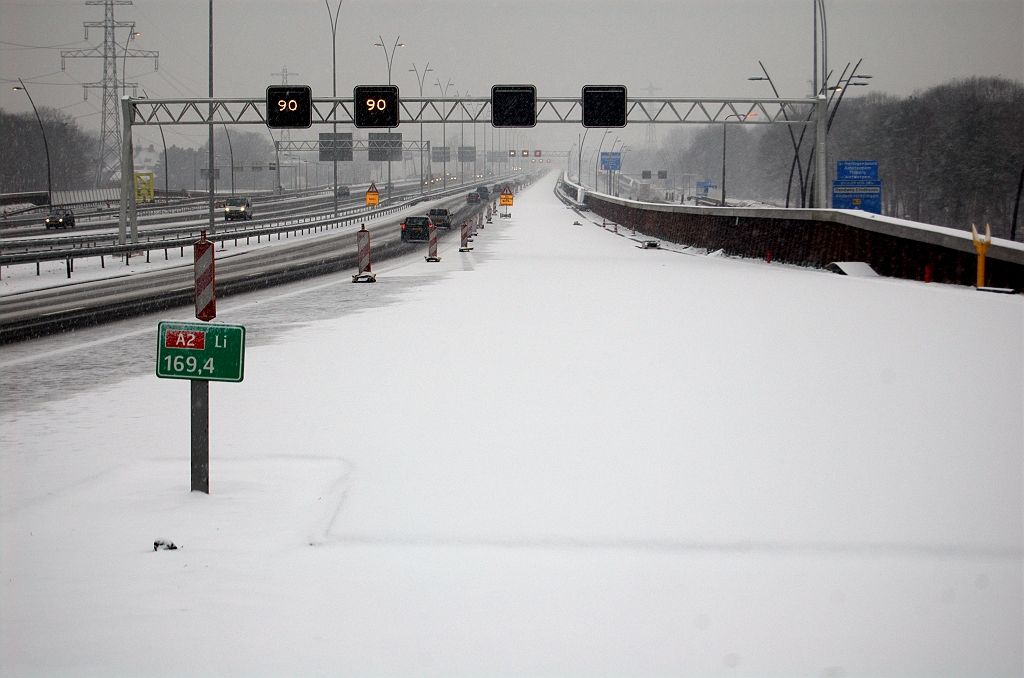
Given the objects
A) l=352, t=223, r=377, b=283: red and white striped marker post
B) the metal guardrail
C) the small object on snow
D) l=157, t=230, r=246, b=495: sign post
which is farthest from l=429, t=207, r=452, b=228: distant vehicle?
l=157, t=230, r=246, b=495: sign post

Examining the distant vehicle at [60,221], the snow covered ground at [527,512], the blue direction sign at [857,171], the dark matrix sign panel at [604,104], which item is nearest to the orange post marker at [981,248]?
the snow covered ground at [527,512]

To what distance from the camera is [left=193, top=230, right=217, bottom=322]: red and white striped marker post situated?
336 inches

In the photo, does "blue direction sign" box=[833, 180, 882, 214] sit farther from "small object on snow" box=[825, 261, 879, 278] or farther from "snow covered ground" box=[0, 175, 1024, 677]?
"snow covered ground" box=[0, 175, 1024, 677]

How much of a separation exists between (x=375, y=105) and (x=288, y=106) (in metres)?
3.54

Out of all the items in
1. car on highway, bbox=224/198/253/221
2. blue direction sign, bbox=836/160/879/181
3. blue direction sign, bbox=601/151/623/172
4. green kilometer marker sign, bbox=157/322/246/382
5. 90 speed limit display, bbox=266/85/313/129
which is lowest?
green kilometer marker sign, bbox=157/322/246/382

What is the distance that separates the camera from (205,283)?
28.6ft

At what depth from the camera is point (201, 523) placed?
691 centimetres

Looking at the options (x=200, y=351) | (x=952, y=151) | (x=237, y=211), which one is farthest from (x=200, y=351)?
(x=952, y=151)

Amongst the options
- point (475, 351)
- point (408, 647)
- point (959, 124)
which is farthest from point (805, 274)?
point (959, 124)

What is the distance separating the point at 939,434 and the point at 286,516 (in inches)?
252

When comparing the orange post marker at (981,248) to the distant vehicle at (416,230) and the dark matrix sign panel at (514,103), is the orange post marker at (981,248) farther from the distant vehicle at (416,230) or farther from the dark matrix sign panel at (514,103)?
the distant vehicle at (416,230)

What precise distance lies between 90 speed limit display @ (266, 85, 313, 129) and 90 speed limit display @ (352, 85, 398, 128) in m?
2.04

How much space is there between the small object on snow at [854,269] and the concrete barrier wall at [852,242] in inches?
8.2

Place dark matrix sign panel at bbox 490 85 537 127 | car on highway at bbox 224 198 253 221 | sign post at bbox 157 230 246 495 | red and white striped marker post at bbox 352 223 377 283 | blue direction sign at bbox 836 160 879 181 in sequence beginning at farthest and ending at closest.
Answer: car on highway at bbox 224 198 253 221
blue direction sign at bbox 836 160 879 181
dark matrix sign panel at bbox 490 85 537 127
red and white striped marker post at bbox 352 223 377 283
sign post at bbox 157 230 246 495
